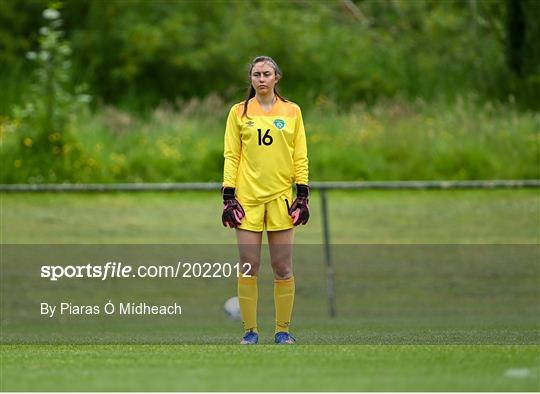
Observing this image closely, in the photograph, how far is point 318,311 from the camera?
15484 mm

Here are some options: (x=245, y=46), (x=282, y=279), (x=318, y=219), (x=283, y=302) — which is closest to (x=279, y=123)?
(x=282, y=279)

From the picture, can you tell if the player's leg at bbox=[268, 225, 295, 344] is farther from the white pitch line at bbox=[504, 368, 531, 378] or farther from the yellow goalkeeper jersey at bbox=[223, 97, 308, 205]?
the white pitch line at bbox=[504, 368, 531, 378]

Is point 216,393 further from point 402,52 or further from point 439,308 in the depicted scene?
point 402,52

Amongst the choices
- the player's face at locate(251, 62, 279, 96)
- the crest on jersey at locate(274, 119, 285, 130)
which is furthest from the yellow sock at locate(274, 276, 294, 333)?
the player's face at locate(251, 62, 279, 96)

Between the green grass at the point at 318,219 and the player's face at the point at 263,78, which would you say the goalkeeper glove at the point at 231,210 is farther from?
the green grass at the point at 318,219

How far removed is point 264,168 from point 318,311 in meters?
5.92

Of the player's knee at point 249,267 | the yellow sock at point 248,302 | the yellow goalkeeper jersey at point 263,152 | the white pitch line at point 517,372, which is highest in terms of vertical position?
the yellow goalkeeper jersey at point 263,152

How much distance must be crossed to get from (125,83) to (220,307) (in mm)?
13654

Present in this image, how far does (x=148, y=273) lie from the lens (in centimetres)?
1587

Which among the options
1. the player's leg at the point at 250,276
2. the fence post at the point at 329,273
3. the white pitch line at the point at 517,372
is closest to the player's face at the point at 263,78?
the player's leg at the point at 250,276

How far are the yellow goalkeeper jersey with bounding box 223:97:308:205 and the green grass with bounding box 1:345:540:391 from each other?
1090mm

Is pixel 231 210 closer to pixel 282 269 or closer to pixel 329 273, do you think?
pixel 282 269

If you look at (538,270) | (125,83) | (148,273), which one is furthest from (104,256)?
(125,83)

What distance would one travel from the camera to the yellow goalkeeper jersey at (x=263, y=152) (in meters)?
9.75
